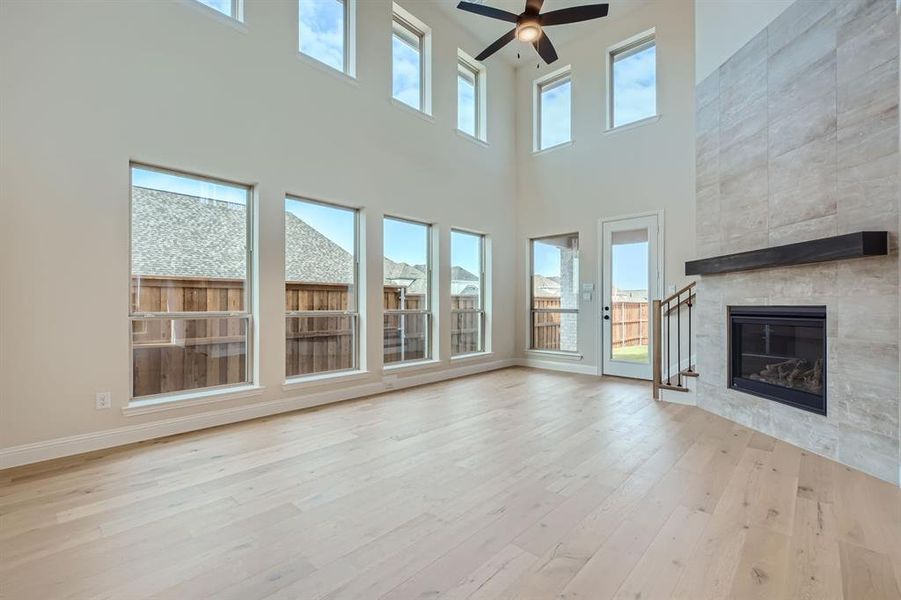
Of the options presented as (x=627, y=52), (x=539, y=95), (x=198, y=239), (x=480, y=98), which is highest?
(x=627, y=52)

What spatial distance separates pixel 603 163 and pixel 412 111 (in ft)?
9.56

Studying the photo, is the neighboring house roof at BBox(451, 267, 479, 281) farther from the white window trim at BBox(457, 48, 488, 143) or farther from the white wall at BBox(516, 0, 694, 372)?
the white window trim at BBox(457, 48, 488, 143)

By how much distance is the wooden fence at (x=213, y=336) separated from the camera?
336 centimetres

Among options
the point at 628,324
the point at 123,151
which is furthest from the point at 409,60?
the point at 628,324

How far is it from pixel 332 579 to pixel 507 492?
108 cm

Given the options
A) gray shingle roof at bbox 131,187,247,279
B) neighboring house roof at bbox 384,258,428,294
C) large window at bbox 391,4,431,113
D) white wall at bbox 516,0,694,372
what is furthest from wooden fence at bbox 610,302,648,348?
gray shingle roof at bbox 131,187,247,279

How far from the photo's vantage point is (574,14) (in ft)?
12.3

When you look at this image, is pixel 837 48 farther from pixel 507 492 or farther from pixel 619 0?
pixel 507 492

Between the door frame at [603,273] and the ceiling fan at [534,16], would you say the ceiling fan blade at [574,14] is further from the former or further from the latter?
the door frame at [603,273]

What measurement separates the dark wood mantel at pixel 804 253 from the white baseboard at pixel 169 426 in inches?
147

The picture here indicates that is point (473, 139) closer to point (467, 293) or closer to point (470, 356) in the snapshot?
point (467, 293)

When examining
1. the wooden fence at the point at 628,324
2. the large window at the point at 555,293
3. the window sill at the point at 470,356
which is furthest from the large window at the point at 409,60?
the wooden fence at the point at 628,324

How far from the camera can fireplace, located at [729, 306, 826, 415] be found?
3.11 metres

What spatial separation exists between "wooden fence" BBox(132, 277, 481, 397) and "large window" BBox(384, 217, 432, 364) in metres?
0.16
